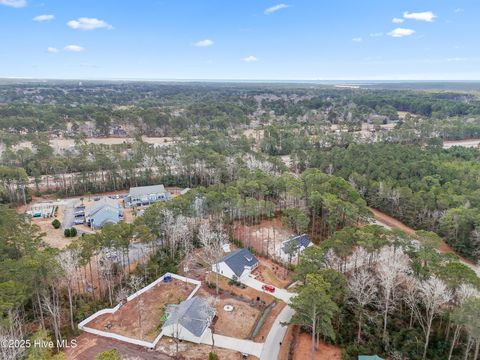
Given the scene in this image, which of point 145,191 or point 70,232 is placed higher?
point 145,191

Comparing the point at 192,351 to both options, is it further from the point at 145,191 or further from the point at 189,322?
the point at 145,191

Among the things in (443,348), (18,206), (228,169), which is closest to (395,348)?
(443,348)

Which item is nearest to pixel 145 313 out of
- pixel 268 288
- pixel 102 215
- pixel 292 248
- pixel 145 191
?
pixel 268 288

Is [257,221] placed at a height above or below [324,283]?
below

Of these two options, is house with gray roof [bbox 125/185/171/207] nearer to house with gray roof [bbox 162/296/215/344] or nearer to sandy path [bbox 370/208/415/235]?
house with gray roof [bbox 162/296/215/344]

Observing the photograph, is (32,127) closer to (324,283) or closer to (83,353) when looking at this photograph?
(83,353)

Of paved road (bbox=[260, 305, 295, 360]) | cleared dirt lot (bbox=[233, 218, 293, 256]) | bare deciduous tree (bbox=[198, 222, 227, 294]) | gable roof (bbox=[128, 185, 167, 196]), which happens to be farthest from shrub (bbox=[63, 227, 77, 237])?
paved road (bbox=[260, 305, 295, 360])
